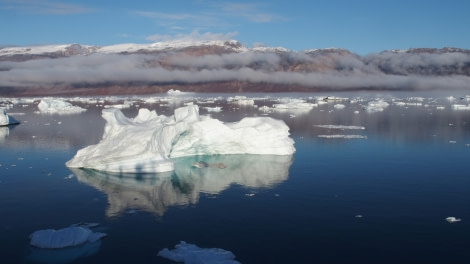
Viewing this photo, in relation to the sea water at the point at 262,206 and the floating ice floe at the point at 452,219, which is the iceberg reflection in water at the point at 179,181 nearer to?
the sea water at the point at 262,206

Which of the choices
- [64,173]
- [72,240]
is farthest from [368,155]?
[72,240]

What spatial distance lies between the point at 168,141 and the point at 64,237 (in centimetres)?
708

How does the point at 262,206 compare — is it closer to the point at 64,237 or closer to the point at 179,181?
the point at 179,181

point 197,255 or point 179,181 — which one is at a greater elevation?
point 179,181

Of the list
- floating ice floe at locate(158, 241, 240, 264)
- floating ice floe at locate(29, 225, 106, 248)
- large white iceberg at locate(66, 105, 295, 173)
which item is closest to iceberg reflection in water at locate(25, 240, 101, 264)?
floating ice floe at locate(29, 225, 106, 248)

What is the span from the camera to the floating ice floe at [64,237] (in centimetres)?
837

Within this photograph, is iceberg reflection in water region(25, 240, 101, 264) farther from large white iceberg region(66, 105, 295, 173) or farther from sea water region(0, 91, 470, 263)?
large white iceberg region(66, 105, 295, 173)

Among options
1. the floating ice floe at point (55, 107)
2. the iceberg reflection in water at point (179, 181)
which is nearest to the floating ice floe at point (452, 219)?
the iceberg reflection in water at point (179, 181)

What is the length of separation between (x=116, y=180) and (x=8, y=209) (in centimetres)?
326

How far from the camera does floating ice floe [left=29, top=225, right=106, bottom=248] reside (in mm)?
8367

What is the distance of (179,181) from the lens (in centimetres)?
1330

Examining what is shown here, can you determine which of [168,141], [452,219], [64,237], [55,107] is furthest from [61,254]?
[55,107]

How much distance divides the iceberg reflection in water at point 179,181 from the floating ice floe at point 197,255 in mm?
2280

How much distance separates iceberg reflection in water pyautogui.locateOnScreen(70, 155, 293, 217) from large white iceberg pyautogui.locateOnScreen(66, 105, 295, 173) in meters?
0.38
